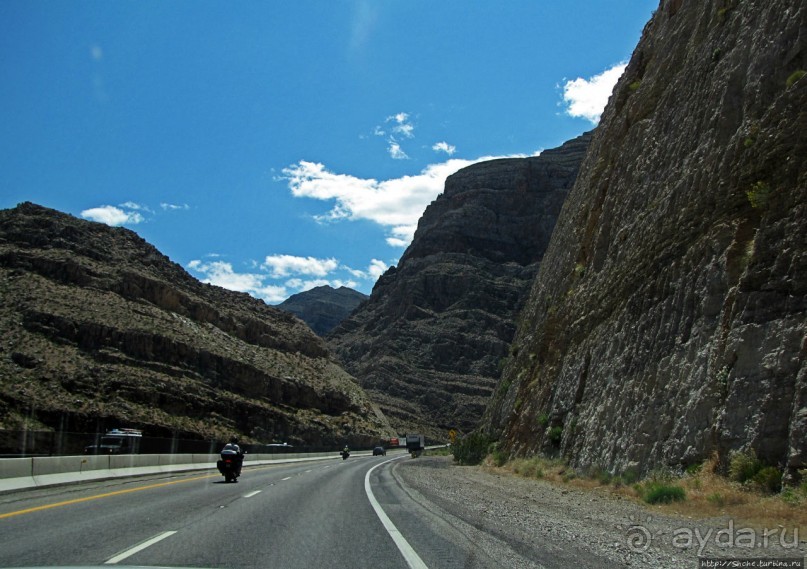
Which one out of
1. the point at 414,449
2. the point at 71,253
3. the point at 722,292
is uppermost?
the point at 71,253

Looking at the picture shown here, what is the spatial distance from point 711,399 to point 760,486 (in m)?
3.03

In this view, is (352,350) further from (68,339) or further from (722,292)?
(722,292)

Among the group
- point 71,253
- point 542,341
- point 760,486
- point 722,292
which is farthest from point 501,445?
point 71,253

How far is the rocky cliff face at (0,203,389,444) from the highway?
41045mm

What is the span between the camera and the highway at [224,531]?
8.16 meters

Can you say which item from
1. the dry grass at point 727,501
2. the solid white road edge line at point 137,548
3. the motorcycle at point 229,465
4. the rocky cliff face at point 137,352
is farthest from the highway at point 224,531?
the rocky cliff face at point 137,352

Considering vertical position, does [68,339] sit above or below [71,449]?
above

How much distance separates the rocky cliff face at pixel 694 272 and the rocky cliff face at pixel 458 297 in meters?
81.9

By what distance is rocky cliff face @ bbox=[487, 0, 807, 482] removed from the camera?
13.8m

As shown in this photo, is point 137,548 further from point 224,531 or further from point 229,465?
point 229,465

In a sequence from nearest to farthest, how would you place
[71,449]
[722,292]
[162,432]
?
1. [722,292]
2. [71,449]
3. [162,432]

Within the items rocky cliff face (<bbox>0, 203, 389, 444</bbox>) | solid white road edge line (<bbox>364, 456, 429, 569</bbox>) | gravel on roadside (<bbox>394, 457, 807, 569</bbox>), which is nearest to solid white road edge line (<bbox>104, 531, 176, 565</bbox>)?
solid white road edge line (<bbox>364, 456, 429, 569</bbox>)

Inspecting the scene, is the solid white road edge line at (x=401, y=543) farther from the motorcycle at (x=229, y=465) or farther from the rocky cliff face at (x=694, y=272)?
the motorcycle at (x=229, y=465)

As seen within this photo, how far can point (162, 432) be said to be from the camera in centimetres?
5959
